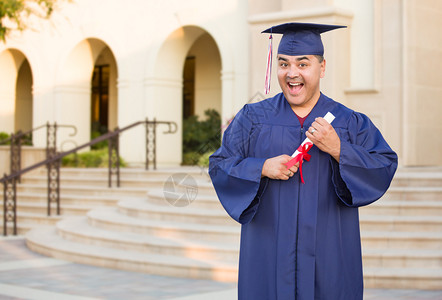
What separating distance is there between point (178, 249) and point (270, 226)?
5.10 m

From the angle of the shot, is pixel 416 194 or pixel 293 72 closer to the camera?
pixel 293 72

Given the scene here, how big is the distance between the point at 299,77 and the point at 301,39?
0.21m

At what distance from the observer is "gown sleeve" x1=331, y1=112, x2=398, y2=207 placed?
129 inches

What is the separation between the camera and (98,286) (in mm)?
7500

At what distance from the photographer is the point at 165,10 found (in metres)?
16.0

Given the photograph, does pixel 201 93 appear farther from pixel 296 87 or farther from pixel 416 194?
pixel 296 87

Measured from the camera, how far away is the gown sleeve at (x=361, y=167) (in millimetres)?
3268

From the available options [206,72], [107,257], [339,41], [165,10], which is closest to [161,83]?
[165,10]

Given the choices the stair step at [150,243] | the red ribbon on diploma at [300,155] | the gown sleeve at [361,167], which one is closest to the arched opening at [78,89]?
the stair step at [150,243]

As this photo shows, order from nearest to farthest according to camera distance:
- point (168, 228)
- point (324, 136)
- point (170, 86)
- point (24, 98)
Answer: point (324, 136), point (168, 228), point (170, 86), point (24, 98)

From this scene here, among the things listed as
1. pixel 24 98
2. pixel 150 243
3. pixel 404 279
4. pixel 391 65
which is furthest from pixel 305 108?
pixel 24 98

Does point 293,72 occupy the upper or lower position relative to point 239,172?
upper

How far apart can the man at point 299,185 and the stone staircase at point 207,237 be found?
4044 mm

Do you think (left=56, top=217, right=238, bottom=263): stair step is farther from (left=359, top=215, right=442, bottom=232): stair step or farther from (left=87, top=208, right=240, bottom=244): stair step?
(left=359, top=215, right=442, bottom=232): stair step
